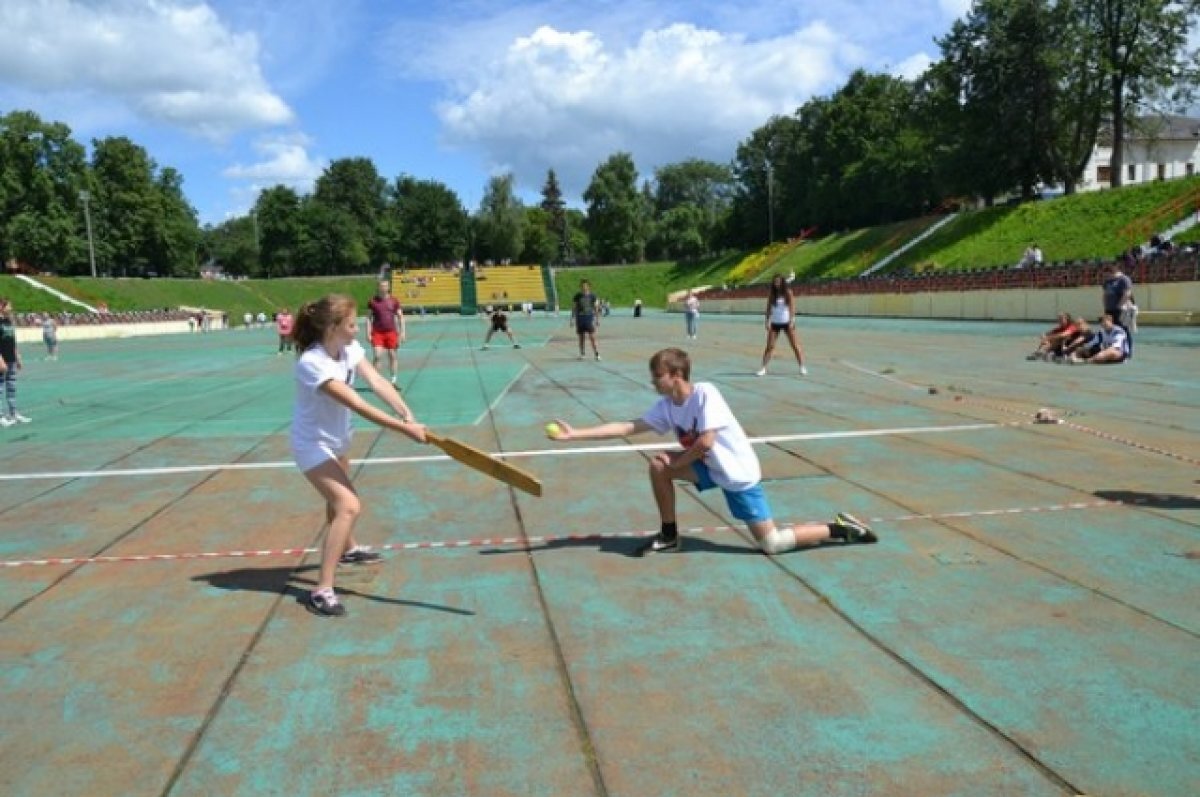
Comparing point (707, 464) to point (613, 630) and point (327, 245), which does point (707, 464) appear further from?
point (327, 245)

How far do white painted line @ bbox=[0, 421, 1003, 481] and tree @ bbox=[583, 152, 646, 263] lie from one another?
111 metres

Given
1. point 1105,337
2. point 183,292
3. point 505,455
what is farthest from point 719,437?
point 183,292

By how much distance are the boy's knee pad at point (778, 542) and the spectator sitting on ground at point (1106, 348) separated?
13310 mm

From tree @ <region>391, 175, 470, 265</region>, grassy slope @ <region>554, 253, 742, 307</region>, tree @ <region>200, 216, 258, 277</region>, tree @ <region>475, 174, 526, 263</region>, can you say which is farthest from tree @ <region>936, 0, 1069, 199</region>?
tree @ <region>200, 216, 258, 277</region>

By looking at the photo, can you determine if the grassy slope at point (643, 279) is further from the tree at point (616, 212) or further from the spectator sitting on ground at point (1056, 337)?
the spectator sitting on ground at point (1056, 337)

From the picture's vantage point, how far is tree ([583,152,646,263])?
119 m

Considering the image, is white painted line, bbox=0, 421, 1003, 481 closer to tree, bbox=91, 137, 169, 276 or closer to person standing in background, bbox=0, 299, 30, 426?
person standing in background, bbox=0, 299, 30, 426

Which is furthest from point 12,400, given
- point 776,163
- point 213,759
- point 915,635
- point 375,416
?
point 776,163

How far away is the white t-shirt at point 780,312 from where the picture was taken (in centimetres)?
1529

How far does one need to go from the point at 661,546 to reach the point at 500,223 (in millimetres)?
115866

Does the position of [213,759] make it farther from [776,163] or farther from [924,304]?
[776,163]

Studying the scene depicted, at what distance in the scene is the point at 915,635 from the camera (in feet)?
12.7

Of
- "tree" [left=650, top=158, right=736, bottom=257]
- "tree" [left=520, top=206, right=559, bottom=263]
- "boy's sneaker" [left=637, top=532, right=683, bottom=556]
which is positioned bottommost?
"boy's sneaker" [left=637, top=532, right=683, bottom=556]

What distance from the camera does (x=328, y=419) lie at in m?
4.66
